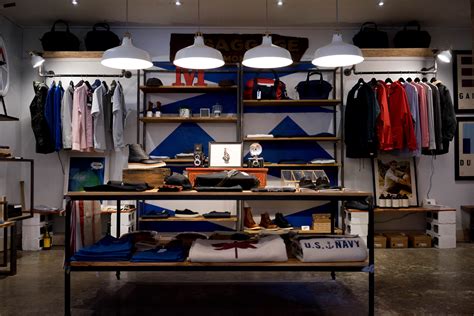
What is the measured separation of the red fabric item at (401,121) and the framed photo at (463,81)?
3.73 feet

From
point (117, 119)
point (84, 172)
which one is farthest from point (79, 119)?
point (84, 172)

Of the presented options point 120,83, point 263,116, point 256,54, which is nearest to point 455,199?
point 263,116

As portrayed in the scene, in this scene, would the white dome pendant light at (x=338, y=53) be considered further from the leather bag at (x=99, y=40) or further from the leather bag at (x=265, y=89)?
the leather bag at (x=99, y=40)

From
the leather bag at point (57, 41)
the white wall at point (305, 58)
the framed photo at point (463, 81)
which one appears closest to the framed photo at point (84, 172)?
the white wall at point (305, 58)

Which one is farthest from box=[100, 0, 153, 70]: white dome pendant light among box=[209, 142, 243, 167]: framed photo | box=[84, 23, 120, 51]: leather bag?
box=[84, 23, 120, 51]: leather bag

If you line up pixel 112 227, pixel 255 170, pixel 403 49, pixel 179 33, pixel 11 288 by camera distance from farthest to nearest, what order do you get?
pixel 179 33
pixel 403 49
pixel 112 227
pixel 255 170
pixel 11 288

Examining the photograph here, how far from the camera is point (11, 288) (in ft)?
11.5

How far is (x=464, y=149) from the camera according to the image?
5898 mm

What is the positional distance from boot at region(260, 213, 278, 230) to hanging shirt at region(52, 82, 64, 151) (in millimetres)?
2869

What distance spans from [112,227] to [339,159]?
129 inches

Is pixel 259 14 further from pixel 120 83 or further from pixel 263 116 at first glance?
pixel 120 83

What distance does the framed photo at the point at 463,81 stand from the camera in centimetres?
588

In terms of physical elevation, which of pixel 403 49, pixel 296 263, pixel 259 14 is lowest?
pixel 296 263

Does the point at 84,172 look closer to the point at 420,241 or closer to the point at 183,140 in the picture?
the point at 183,140
